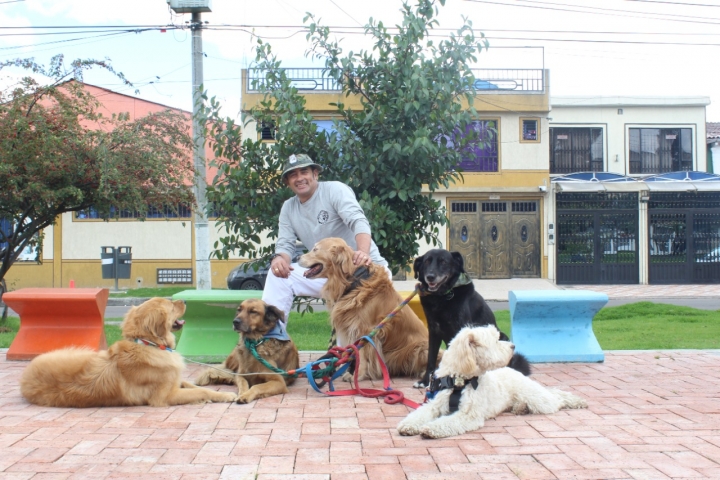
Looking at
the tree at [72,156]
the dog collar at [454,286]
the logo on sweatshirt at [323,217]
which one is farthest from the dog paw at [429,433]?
the tree at [72,156]

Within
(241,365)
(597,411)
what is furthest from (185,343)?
(597,411)

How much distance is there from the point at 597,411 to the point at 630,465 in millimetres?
1284

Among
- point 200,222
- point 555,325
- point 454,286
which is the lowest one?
point 555,325

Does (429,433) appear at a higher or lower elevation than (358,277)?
lower

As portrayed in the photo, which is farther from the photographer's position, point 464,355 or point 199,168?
point 199,168

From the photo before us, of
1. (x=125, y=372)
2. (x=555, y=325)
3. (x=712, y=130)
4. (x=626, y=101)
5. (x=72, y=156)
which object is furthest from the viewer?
(x=712, y=130)

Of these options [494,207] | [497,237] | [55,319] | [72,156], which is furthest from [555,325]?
[494,207]

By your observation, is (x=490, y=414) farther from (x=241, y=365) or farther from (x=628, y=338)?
(x=628, y=338)

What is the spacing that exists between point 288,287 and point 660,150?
23.6 metres

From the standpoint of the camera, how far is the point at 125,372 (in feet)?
16.2

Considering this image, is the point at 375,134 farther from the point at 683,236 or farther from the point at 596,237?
the point at 683,236

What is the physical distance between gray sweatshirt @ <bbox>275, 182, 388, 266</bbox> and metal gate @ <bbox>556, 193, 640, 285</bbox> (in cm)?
1876

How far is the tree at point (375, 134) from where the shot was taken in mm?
7723

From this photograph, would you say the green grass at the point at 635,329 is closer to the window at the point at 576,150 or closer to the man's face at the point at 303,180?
the man's face at the point at 303,180
